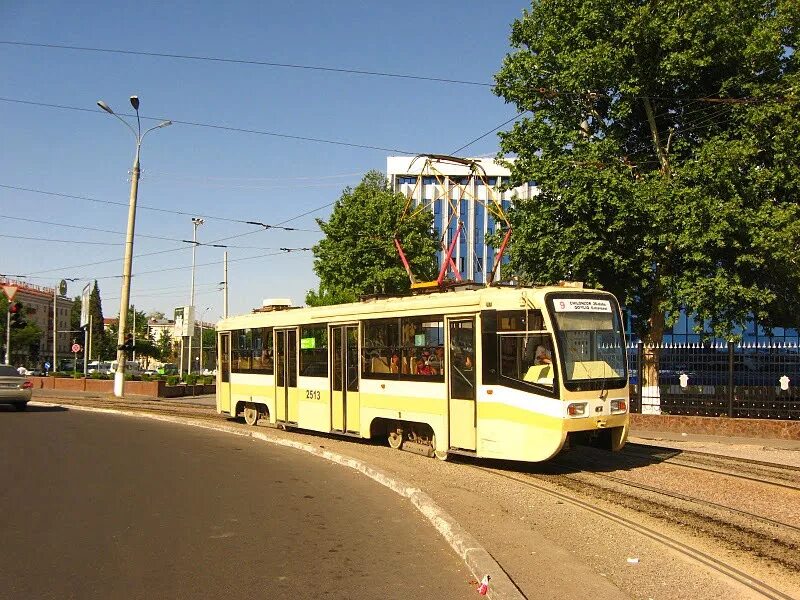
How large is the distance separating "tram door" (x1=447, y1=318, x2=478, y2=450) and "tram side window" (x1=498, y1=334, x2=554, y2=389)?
640mm

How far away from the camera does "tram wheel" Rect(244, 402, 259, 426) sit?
64.8 feet

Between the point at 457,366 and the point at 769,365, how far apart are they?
970 cm

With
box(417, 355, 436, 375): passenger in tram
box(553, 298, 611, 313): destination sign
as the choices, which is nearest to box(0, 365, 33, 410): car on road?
box(417, 355, 436, 375): passenger in tram

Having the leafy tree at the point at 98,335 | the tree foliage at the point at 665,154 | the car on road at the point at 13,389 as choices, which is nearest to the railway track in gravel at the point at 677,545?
the tree foliage at the point at 665,154

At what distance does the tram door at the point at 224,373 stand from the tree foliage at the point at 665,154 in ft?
28.4

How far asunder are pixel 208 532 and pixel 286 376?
1034 cm

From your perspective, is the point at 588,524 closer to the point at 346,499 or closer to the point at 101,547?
the point at 346,499

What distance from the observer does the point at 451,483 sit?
10.4 metres

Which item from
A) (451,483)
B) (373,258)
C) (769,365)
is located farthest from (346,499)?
(373,258)

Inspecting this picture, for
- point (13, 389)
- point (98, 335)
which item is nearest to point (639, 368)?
point (13, 389)

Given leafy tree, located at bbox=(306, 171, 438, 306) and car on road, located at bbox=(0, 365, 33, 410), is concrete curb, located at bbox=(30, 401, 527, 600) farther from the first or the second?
leafy tree, located at bbox=(306, 171, 438, 306)

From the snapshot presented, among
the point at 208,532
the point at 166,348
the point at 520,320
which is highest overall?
the point at 166,348

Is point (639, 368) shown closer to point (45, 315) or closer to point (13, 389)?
point (13, 389)

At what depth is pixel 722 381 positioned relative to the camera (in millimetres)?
18484
